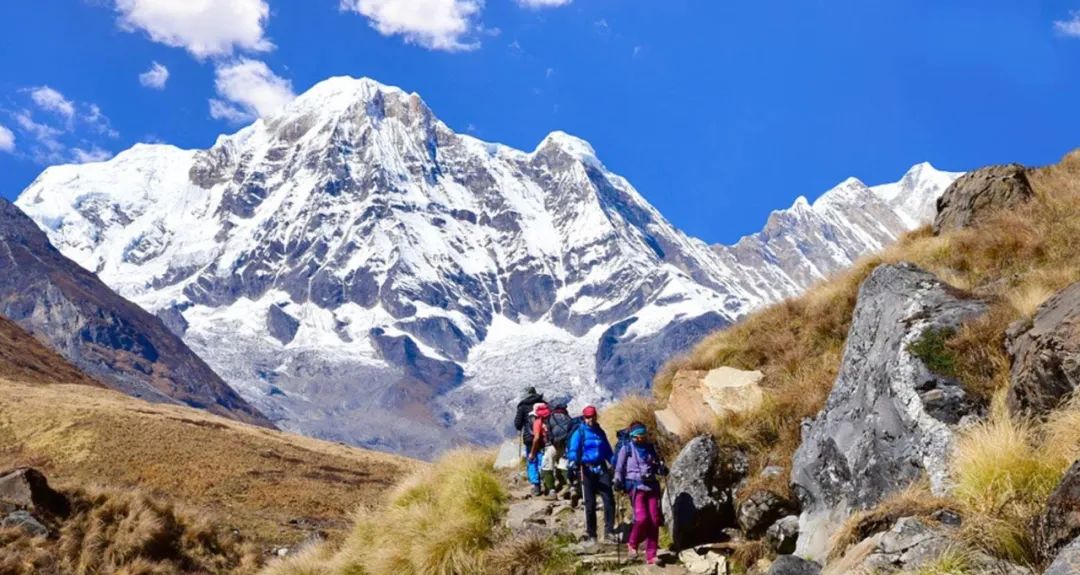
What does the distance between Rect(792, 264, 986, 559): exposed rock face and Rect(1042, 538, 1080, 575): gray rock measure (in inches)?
124

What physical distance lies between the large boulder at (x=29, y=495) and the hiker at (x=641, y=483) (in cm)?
1539

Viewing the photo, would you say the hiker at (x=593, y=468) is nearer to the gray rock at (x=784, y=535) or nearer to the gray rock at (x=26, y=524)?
the gray rock at (x=784, y=535)

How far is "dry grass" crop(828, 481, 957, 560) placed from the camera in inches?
311

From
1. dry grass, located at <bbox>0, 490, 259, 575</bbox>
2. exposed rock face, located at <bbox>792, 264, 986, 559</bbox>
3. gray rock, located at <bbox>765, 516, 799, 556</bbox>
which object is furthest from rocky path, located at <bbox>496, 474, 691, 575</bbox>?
dry grass, located at <bbox>0, 490, 259, 575</bbox>

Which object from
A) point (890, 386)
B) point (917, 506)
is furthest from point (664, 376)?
point (917, 506)

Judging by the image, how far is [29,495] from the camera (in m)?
20.8

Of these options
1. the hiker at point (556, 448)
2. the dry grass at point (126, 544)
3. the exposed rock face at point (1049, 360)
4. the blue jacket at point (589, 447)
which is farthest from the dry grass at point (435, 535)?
the exposed rock face at point (1049, 360)

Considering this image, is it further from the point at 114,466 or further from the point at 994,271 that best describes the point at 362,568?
the point at 114,466

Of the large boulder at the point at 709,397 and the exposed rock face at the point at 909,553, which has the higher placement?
the large boulder at the point at 709,397

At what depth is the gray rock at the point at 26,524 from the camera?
19.6 metres

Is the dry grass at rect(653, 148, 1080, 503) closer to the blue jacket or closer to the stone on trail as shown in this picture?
the blue jacket

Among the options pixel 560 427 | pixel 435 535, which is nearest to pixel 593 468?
pixel 435 535

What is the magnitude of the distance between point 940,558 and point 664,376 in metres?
13.6

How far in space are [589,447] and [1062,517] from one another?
8051 mm
